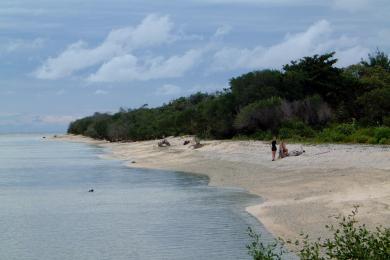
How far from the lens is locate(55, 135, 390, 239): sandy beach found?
17172mm

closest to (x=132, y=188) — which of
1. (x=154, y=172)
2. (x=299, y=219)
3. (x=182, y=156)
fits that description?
(x=154, y=172)

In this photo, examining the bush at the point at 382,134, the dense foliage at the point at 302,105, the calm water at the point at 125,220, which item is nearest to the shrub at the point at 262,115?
the dense foliage at the point at 302,105

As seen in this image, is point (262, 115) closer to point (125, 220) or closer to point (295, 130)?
point (295, 130)

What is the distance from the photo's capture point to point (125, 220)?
20.3 meters

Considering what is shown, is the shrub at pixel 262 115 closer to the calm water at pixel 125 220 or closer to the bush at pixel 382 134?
the bush at pixel 382 134

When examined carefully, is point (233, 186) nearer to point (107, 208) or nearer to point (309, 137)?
point (107, 208)

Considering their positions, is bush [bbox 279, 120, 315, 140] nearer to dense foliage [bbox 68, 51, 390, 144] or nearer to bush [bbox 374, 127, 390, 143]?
dense foliage [bbox 68, 51, 390, 144]

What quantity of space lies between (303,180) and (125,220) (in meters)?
9.23

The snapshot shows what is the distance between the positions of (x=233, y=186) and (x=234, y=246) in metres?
13.8

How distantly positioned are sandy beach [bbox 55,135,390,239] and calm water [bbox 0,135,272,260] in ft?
3.53

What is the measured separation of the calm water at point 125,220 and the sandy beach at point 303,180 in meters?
1.08

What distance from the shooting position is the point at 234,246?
15359mm

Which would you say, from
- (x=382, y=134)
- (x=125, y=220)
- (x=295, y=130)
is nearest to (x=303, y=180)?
(x=125, y=220)

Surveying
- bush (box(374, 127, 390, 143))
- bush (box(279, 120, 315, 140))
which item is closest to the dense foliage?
bush (box(279, 120, 315, 140))
